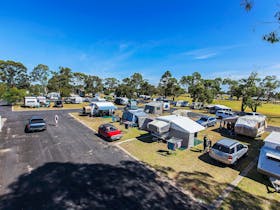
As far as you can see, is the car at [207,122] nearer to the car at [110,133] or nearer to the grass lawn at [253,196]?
the grass lawn at [253,196]

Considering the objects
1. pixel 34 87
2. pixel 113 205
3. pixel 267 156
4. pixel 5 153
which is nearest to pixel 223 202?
pixel 267 156

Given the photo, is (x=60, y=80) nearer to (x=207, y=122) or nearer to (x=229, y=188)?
(x=207, y=122)

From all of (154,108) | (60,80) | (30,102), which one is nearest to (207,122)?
(154,108)

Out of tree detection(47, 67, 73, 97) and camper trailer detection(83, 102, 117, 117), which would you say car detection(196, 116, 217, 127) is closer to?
camper trailer detection(83, 102, 117, 117)

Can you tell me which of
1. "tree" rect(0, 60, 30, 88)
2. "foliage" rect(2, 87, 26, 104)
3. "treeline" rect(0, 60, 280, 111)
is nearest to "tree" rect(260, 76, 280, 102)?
"treeline" rect(0, 60, 280, 111)

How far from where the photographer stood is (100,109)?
84.0 feet

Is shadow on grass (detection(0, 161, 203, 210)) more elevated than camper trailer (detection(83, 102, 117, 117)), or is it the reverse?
camper trailer (detection(83, 102, 117, 117))

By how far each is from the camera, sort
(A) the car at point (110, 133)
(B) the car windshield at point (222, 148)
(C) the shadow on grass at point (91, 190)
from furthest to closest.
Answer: (A) the car at point (110, 133), (B) the car windshield at point (222, 148), (C) the shadow on grass at point (91, 190)

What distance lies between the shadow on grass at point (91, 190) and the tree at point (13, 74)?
71176 mm

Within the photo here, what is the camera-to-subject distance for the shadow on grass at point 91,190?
6.44 meters

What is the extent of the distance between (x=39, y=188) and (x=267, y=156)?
12855 millimetres

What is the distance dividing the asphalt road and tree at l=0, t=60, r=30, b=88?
65653 mm

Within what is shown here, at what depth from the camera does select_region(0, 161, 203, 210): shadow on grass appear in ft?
21.1

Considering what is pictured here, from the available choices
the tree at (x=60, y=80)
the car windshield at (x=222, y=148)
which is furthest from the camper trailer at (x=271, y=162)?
the tree at (x=60, y=80)
